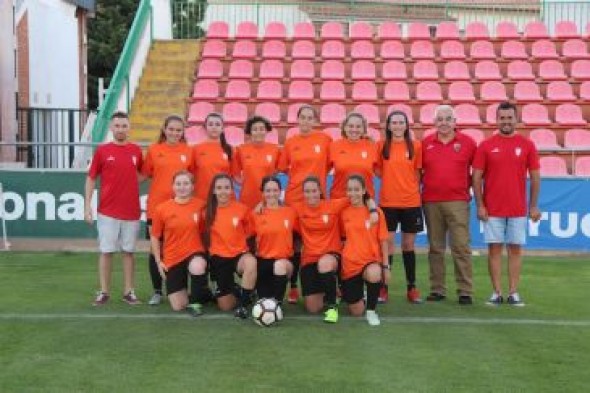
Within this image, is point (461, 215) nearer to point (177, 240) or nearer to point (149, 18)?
point (177, 240)

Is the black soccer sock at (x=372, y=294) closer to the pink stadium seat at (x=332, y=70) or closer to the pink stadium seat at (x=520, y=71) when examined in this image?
the pink stadium seat at (x=332, y=70)

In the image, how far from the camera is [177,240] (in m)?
6.79

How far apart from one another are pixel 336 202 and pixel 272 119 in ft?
24.3

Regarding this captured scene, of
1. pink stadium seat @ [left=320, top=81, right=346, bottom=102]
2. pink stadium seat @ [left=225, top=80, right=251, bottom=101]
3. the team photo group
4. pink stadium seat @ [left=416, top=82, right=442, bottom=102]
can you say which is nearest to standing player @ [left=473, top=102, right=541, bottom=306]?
the team photo group

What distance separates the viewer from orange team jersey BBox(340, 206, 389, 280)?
6.45m

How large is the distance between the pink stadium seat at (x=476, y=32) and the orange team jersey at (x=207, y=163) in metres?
10.5

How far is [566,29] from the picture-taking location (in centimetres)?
1659

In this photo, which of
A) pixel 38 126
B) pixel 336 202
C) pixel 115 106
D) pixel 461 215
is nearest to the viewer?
pixel 336 202

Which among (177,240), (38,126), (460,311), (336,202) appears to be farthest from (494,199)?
(38,126)

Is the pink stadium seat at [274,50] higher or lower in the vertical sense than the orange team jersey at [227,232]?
higher

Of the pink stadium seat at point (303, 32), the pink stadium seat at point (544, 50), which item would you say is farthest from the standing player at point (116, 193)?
the pink stadium seat at point (544, 50)

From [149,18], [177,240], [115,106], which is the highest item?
[149,18]

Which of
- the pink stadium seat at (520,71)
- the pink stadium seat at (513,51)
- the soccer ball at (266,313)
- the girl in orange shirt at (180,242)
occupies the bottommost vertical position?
the soccer ball at (266,313)

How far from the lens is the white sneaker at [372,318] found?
6.25 metres
